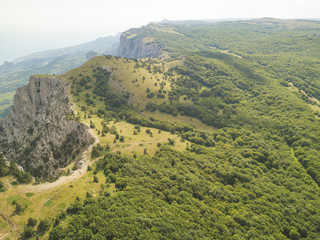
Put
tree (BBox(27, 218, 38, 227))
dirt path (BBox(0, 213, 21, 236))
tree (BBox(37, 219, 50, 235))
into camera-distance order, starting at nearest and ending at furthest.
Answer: dirt path (BBox(0, 213, 21, 236)), tree (BBox(37, 219, 50, 235)), tree (BBox(27, 218, 38, 227))

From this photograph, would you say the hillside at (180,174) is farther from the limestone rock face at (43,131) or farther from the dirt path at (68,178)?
the limestone rock face at (43,131)

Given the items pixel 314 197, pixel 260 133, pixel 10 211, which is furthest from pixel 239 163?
pixel 10 211

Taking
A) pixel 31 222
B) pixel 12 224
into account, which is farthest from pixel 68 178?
pixel 12 224

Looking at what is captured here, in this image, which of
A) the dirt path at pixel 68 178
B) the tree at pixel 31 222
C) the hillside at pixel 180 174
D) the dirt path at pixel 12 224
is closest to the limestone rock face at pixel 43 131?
the dirt path at pixel 68 178

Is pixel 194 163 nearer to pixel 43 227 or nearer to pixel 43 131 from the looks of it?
pixel 43 227

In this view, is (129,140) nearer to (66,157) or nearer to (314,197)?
(66,157)

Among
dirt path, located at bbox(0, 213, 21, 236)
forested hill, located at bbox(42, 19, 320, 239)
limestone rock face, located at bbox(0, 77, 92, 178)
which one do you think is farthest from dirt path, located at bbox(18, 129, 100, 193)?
dirt path, located at bbox(0, 213, 21, 236)

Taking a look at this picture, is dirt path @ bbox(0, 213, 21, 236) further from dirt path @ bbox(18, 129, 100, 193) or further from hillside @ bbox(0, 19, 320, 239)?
dirt path @ bbox(18, 129, 100, 193)

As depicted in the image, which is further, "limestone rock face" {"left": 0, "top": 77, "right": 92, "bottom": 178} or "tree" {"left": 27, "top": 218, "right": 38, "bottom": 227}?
"limestone rock face" {"left": 0, "top": 77, "right": 92, "bottom": 178}
